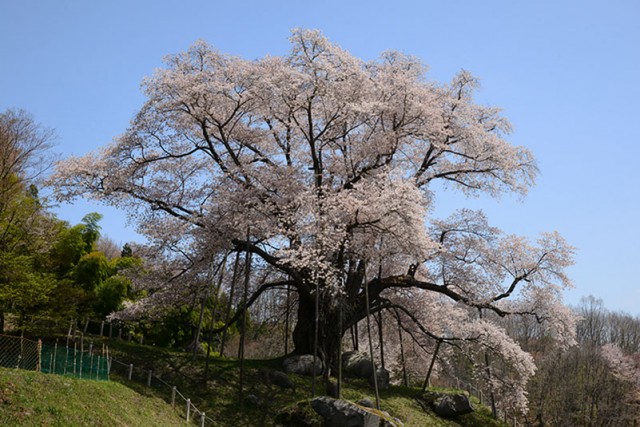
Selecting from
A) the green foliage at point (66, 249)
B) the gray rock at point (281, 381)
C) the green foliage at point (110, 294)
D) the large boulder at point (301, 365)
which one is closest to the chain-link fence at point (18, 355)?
the gray rock at point (281, 381)

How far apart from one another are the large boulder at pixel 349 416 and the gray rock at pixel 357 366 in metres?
9.49

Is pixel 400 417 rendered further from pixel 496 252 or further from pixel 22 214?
pixel 22 214

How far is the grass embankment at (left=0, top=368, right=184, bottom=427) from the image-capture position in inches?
503

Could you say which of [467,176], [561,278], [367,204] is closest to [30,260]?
[367,204]

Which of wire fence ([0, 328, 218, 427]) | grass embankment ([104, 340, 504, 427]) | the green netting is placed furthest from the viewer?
grass embankment ([104, 340, 504, 427])

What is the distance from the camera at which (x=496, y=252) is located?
25719mm

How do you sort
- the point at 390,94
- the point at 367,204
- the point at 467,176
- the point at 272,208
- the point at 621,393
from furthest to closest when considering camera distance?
1. the point at 621,393
2. the point at 467,176
3. the point at 390,94
4. the point at 272,208
5. the point at 367,204

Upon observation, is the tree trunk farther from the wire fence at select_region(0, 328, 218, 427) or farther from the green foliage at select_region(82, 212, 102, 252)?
the green foliage at select_region(82, 212, 102, 252)

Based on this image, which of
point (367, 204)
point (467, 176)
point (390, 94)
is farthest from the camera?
point (467, 176)

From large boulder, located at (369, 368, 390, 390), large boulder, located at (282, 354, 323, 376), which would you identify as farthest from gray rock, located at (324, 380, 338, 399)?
large boulder, located at (369, 368, 390, 390)

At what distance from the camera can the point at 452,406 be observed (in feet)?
80.2

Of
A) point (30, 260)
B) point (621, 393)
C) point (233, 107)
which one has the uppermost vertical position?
point (233, 107)

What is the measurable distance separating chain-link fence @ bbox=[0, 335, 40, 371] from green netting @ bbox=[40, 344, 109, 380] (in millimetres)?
221

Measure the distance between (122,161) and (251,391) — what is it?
32.3ft
